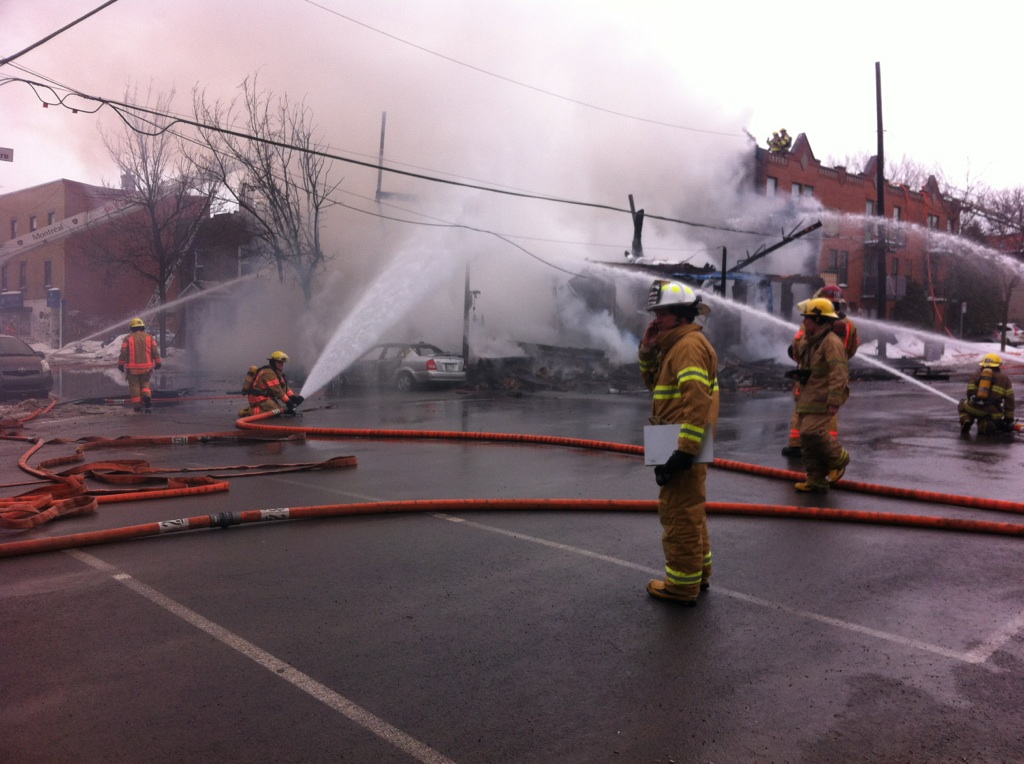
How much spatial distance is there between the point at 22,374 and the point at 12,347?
43.8 inches

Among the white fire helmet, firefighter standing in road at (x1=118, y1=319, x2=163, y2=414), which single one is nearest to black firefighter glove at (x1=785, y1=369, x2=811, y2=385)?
the white fire helmet

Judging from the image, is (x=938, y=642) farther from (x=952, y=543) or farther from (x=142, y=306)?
(x=142, y=306)

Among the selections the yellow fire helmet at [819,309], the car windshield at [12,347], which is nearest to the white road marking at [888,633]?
the yellow fire helmet at [819,309]

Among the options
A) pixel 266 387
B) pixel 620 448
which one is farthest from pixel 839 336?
pixel 266 387

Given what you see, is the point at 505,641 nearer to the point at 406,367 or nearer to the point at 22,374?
the point at 22,374

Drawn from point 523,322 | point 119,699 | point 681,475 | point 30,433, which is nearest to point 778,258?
point 523,322

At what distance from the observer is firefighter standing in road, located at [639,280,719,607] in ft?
12.9

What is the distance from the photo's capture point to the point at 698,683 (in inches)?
121

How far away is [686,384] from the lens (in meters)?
3.96

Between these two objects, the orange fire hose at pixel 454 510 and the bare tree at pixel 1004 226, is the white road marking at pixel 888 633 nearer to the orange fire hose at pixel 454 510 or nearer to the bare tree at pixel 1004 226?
the orange fire hose at pixel 454 510

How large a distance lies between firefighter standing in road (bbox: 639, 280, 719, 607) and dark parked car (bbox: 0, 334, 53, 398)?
1508cm

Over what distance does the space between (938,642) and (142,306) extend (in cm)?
4176

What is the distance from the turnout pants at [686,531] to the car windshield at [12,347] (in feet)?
52.1

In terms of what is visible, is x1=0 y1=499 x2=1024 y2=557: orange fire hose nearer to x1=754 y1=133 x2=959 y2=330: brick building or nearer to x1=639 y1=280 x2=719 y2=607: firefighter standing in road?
x1=639 y1=280 x2=719 y2=607: firefighter standing in road
